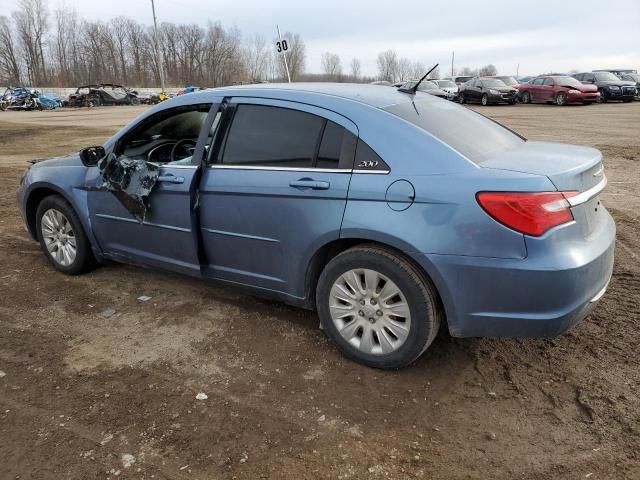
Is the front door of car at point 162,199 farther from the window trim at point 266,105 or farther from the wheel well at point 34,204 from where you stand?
the wheel well at point 34,204

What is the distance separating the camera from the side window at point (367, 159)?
10.1 ft

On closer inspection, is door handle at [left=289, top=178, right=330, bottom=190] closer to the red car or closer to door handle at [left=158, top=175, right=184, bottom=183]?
door handle at [left=158, top=175, right=184, bottom=183]

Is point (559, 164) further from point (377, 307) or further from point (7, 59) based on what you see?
point (7, 59)

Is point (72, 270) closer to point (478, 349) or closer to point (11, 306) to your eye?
point (11, 306)

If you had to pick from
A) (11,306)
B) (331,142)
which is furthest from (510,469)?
(11,306)

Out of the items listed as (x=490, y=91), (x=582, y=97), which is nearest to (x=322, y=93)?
(x=582, y=97)

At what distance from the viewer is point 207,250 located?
3.89 metres

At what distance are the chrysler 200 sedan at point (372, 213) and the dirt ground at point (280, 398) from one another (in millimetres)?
341

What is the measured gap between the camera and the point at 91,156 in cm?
438

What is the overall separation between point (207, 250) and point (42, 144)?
14476 mm

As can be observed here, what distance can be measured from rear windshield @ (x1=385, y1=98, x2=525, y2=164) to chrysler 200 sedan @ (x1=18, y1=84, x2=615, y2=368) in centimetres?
2

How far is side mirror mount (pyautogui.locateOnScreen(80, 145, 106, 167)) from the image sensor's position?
14.3 feet

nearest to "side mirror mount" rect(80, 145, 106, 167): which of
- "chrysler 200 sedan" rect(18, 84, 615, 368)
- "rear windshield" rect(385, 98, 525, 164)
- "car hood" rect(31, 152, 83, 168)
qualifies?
"chrysler 200 sedan" rect(18, 84, 615, 368)

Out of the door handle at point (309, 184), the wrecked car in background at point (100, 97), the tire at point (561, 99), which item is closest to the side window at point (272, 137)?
the door handle at point (309, 184)
